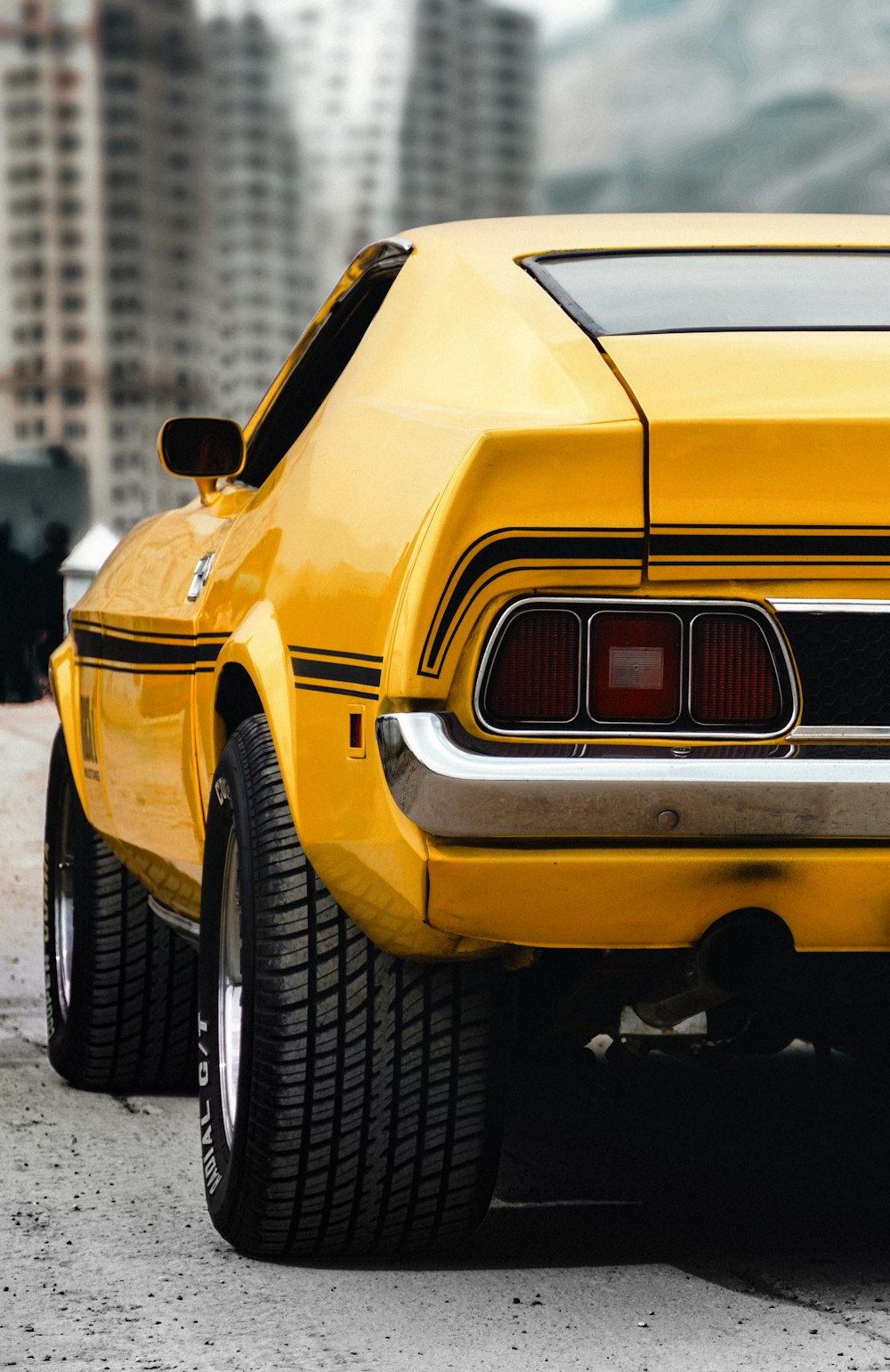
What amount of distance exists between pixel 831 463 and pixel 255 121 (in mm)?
109248

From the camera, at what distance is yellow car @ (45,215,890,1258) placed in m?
2.89

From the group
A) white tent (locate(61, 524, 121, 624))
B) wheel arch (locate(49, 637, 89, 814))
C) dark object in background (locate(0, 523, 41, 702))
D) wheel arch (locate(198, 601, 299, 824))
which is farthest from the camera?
dark object in background (locate(0, 523, 41, 702))

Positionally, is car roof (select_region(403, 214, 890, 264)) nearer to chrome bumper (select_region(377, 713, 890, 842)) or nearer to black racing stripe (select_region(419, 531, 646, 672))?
black racing stripe (select_region(419, 531, 646, 672))

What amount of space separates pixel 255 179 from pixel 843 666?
4315 inches

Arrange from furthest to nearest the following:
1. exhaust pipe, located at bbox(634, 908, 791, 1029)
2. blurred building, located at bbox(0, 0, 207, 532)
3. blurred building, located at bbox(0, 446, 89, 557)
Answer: blurred building, located at bbox(0, 0, 207, 532), blurred building, located at bbox(0, 446, 89, 557), exhaust pipe, located at bbox(634, 908, 791, 1029)

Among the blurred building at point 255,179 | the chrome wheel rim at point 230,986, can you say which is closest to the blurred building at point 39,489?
the chrome wheel rim at point 230,986

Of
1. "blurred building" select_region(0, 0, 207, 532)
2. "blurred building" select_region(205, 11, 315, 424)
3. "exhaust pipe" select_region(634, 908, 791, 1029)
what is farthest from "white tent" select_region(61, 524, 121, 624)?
"blurred building" select_region(0, 0, 207, 532)

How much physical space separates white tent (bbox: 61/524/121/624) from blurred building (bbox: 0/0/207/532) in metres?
105

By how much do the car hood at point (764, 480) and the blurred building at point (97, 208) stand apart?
116 meters

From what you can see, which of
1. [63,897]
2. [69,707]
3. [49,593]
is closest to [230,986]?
[69,707]

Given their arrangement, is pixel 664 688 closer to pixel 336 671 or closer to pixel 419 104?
pixel 336 671

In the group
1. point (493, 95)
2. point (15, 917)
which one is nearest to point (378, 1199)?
point (15, 917)

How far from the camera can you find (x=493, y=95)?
104750mm

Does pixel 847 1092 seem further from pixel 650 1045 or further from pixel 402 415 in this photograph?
pixel 402 415
